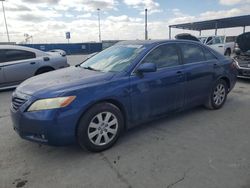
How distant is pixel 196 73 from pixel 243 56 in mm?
4897

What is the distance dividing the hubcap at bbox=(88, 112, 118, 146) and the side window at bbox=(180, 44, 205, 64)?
75.3 inches

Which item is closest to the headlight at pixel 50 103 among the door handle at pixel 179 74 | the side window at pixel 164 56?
the side window at pixel 164 56

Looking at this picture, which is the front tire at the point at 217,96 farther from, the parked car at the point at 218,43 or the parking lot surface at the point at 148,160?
the parked car at the point at 218,43

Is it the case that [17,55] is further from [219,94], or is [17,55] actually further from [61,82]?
[219,94]

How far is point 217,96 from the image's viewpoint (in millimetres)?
5047

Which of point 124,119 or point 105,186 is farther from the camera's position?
point 124,119

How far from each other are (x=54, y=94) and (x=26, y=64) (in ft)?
15.9

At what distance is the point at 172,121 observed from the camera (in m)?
4.38

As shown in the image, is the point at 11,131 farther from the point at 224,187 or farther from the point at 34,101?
the point at 224,187

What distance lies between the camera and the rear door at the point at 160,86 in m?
3.53

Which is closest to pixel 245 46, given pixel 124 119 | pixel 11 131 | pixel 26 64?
pixel 124 119

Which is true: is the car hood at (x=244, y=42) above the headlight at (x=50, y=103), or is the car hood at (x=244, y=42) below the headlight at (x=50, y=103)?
above

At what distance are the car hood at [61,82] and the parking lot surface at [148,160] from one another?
0.92 meters

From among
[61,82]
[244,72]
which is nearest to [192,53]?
[61,82]
